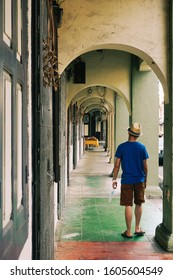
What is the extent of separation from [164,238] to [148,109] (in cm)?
500

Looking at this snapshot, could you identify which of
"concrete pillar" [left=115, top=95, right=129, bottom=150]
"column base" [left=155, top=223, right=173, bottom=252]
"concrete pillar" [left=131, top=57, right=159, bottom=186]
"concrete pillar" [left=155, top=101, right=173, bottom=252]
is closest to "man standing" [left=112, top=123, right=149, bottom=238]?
"concrete pillar" [left=155, top=101, right=173, bottom=252]

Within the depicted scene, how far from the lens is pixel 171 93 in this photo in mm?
5461

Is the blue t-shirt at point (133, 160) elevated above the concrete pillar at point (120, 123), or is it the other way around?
the concrete pillar at point (120, 123)

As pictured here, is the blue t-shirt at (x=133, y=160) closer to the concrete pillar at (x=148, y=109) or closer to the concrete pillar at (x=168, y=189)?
the concrete pillar at (x=168, y=189)

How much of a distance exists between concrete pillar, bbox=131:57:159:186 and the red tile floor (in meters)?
0.71

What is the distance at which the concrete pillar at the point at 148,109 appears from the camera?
970cm

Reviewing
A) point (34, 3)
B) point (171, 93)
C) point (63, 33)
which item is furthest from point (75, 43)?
point (34, 3)

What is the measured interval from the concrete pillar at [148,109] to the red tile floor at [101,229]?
2.34 feet

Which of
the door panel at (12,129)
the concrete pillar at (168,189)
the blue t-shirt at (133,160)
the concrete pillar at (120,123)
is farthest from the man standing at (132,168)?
the concrete pillar at (120,123)

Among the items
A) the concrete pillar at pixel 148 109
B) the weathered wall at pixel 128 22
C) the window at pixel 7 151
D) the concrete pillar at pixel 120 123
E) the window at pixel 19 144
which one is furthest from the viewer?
the concrete pillar at pixel 120 123

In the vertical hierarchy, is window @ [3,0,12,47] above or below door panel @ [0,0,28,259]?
above

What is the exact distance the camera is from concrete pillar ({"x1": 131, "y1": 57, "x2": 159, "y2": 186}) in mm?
9695

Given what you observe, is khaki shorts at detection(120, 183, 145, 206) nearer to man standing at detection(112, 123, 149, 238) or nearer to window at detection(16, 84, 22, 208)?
man standing at detection(112, 123, 149, 238)
